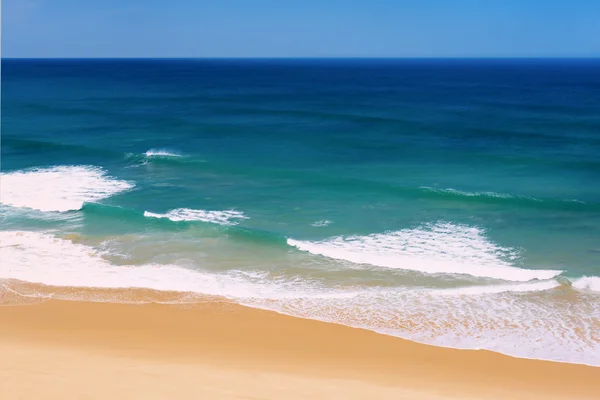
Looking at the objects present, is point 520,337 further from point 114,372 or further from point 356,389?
point 114,372

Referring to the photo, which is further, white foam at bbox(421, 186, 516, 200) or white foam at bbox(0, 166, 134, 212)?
white foam at bbox(421, 186, 516, 200)

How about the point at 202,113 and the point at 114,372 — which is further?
the point at 202,113

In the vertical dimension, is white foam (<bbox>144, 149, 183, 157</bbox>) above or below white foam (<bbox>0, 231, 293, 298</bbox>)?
above

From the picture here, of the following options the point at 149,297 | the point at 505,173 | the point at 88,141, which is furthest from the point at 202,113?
the point at 149,297

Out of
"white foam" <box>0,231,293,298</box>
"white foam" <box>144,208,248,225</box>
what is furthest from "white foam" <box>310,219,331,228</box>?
"white foam" <box>0,231,293,298</box>

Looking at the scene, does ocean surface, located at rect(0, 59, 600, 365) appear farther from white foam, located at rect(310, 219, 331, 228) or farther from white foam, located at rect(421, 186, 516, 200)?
white foam, located at rect(310, 219, 331, 228)

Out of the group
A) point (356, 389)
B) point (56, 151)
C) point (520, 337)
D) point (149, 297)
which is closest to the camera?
point (356, 389)

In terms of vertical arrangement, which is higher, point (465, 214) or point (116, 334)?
point (465, 214)
